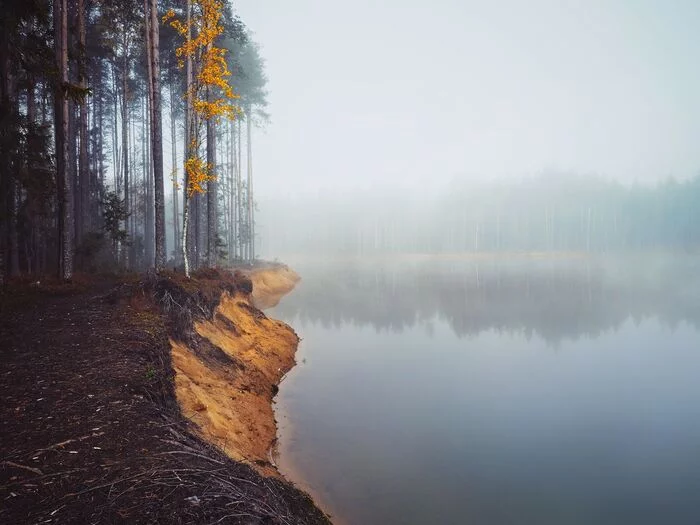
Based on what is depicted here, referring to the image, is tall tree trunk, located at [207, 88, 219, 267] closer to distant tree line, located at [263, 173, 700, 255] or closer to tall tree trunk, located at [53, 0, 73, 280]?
tall tree trunk, located at [53, 0, 73, 280]

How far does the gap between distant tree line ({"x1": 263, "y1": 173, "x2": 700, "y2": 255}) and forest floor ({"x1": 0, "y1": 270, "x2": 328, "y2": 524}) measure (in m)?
108

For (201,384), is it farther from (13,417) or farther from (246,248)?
(246,248)

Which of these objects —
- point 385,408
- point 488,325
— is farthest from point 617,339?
point 385,408

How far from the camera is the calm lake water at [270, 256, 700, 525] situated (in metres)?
7.30

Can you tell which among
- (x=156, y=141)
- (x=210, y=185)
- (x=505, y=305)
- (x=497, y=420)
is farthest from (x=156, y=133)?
(x=505, y=305)

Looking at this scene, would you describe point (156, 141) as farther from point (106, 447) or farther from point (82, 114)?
point (106, 447)

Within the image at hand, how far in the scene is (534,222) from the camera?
110 meters

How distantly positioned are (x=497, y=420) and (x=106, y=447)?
9741mm

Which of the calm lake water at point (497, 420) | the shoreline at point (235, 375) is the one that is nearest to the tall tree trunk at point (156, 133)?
the shoreline at point (235, 375)

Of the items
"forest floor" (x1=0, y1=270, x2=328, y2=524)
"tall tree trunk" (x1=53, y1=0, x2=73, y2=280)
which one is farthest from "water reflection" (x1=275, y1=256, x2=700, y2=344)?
"forest floor" (x1=0, y1=270, x2=328, y2=524)

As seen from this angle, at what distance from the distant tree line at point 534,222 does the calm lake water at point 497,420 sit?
9196 cm

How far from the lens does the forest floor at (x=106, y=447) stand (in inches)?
122

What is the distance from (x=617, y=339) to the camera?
1883cm

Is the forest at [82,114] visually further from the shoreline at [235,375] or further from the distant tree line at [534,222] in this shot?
the distant tree line at [534,222]
